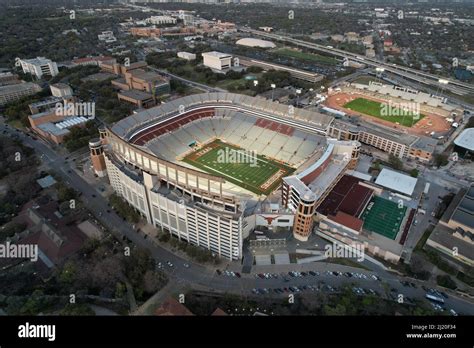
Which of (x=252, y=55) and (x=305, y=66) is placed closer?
(x=305, y=66)

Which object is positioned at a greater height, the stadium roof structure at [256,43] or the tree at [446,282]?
the stadium roof structure at [256,43]

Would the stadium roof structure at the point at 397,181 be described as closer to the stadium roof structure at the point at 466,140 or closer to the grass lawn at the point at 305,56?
the stadium roof structure at the point at 466,140

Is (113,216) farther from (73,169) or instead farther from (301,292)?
(301,292)

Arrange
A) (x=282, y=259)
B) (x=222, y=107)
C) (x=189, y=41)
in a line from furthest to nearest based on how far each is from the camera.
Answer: (x=189, y=41)
(x=222, y=107)
(x=282, y=259)

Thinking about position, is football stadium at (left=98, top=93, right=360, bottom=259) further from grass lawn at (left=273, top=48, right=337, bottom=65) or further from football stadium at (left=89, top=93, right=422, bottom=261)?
grass lawn at (left=273, top=48, right=337, bottom=65)

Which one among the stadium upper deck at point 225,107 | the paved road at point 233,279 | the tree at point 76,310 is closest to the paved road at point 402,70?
the stadium upper deck at point 225,107

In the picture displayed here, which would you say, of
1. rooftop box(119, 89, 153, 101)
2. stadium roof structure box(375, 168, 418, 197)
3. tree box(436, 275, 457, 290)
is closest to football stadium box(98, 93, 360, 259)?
stadium roof structure box(375, 168, 418, 197)

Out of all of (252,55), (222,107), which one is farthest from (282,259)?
(252,55)
